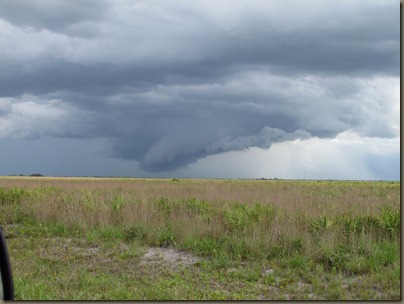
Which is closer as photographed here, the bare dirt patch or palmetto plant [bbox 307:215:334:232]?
the bare dirt patch

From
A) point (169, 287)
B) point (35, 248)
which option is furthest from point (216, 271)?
point (35, 248)

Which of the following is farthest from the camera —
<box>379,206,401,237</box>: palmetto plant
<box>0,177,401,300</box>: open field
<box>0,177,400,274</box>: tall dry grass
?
<box>379,206,401,237</box>: palmetto plant

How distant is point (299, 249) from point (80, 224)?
266 inches

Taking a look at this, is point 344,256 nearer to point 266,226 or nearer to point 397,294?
point 397,294

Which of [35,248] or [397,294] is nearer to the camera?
[397,294]

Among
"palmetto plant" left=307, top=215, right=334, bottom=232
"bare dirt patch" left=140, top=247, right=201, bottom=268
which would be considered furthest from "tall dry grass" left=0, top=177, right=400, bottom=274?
"bare dirt patch" left=140, top=247, right=201, bottom=268

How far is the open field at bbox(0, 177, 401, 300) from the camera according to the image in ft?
27.0

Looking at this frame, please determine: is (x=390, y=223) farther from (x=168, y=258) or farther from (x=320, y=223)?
(x=168, y=258)

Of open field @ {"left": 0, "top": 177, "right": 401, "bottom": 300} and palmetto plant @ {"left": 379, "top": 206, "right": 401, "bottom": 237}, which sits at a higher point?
palmetto plant @ {"left": 379, "top": 206, "right": 401, "bottom": 237}

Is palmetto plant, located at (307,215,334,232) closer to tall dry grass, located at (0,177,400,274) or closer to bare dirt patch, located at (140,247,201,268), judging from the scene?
tall dry grass, located at (0,177,400,274)

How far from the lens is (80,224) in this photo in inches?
559

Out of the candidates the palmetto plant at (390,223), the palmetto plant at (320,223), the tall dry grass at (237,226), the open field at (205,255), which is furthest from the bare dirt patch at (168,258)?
the palmetto plant at (390,223)

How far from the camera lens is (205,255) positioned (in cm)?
1088

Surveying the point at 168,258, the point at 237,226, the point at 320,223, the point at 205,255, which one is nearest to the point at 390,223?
the point at 320,223
